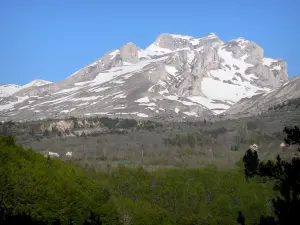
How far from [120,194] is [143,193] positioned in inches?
224

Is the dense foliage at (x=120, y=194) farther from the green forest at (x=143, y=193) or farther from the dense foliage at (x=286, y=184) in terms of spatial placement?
the dense foliage at (x=286, y=184)

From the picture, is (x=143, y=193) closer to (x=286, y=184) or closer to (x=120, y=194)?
(x=120, y=194)

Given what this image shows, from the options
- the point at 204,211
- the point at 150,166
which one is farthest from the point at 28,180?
the point at 150,166

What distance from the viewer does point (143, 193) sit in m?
121

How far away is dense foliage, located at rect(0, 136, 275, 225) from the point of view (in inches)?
2409

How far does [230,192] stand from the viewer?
121 meters

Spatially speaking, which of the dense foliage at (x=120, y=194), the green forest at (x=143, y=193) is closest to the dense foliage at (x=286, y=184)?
the green forest at (x=143, y=193)

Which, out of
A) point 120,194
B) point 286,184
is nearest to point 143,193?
point 120,194

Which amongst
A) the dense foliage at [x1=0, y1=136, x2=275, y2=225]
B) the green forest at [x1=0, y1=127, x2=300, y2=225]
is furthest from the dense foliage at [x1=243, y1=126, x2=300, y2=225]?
the dense foliage at [x1=0, y1=136, x2=275, y2=225]

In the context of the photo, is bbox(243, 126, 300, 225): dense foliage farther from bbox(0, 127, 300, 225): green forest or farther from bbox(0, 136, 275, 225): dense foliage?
bbox(0, 136, 275, 225): dense foliage

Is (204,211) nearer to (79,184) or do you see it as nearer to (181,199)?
(181,199)

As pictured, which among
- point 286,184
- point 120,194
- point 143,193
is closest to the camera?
point 286,184

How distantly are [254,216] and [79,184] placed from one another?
1713 inches

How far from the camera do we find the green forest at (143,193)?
24.9 meters
